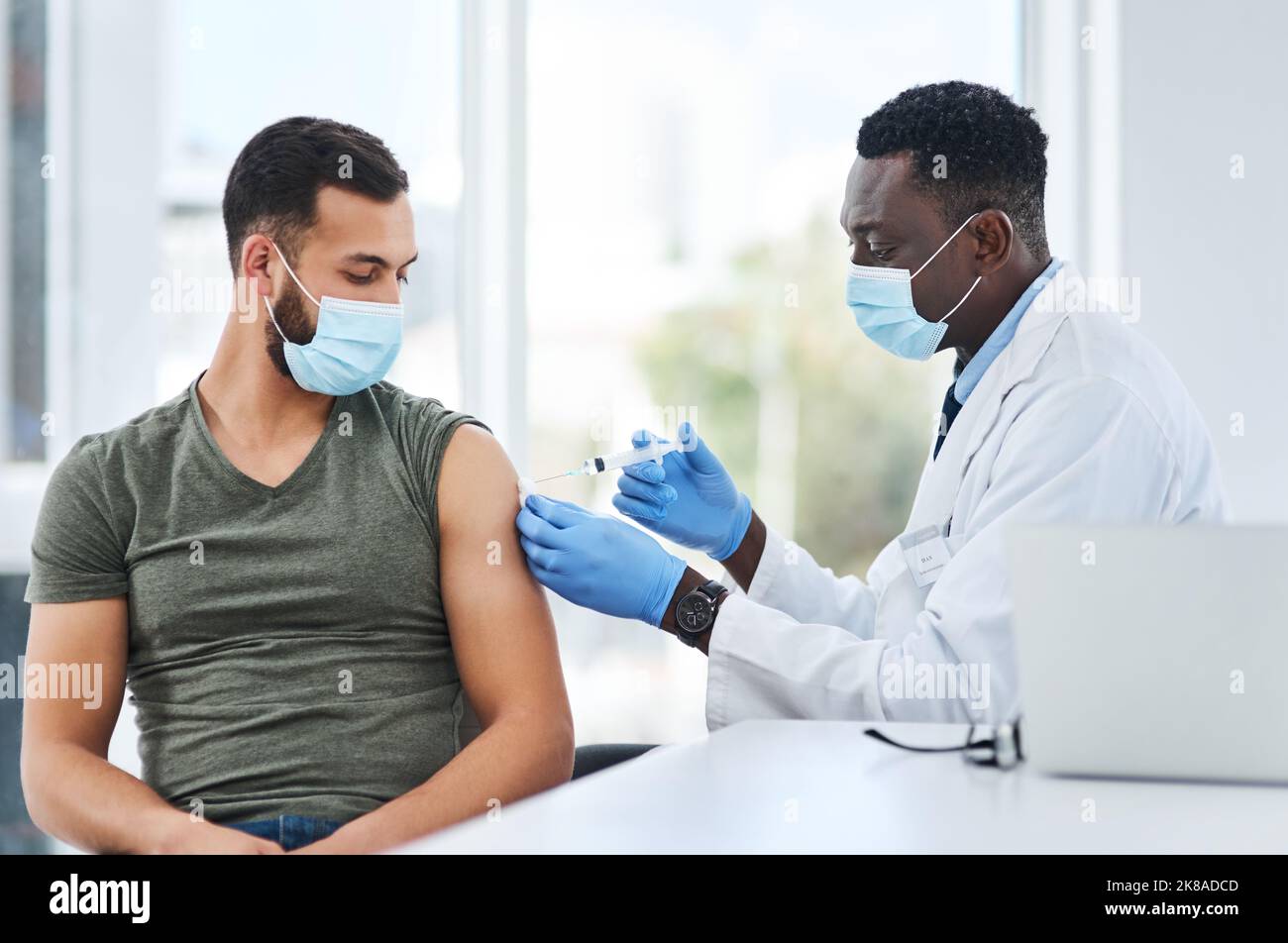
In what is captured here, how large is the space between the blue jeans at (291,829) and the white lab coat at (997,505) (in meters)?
0.48

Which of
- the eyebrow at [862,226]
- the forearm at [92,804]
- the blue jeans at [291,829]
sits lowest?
the blue jeans at [291,829]

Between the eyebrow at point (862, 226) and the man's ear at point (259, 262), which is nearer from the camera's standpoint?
the man's ear at point (259, 262)

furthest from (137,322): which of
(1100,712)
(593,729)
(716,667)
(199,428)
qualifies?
(1100,712)

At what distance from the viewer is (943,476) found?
172 cm

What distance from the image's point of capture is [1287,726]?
3.01ft

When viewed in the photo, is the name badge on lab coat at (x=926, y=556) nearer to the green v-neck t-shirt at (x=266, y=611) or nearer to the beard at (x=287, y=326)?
the green v-neck t-shirt at (x=266, y=611)

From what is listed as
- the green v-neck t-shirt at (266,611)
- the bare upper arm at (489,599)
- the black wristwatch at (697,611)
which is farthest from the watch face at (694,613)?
the green v-neck t-shirt at (266,611)

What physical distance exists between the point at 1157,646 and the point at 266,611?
103 centimetres

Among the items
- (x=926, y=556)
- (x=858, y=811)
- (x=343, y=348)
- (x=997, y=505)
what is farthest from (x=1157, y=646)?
(x=343, y=348)

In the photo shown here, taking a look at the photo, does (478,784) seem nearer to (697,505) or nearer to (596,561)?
(596,561)

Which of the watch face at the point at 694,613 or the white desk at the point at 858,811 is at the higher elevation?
the watch face at the point at 694,613

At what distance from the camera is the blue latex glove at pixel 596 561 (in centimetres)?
154

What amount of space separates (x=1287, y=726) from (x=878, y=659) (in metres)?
0.53
